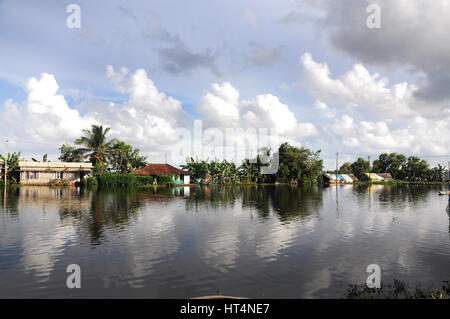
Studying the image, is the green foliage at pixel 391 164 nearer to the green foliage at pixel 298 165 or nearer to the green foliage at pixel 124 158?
the green foliage at pixel 298 165

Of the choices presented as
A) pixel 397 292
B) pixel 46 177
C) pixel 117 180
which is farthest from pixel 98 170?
pixel 397 292

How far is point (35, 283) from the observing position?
23.5ft

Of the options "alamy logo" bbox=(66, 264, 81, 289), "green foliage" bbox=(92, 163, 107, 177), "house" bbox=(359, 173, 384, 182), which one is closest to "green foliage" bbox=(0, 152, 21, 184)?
"green foliage" bbox=(92, 163, 107, 177)

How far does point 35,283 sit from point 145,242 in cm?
418

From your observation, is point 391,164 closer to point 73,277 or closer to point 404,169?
point 404,169

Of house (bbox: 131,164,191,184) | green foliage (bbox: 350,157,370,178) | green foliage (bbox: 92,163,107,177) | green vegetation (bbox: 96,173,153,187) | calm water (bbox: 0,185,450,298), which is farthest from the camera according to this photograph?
green foliage (bbox: 350,157,370,178)

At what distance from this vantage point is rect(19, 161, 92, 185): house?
47438 mm

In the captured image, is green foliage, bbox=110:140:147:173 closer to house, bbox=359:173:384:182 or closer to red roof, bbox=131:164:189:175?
red roof, bbox=131:164:189:175

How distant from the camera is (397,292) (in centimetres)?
676

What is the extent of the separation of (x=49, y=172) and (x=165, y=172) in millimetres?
19083

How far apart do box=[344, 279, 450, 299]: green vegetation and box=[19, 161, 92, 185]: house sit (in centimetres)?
5028

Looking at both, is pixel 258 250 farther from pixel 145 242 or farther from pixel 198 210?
pixel 198 210
